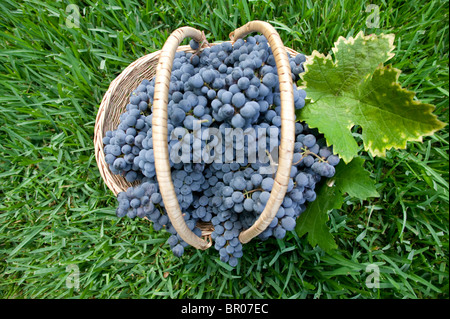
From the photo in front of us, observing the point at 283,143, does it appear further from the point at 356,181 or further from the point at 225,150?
the point at 356,181

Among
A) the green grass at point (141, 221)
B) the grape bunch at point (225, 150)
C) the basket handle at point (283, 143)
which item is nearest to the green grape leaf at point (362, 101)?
the grape bunch at point (225, 150)

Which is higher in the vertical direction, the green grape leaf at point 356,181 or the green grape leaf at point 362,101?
the green grape leaf at point 362,101

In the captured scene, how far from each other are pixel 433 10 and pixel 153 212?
1705 millimetres

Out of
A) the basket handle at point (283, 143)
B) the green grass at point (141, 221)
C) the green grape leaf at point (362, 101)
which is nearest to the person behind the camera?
the basket handle at point (283, 143)

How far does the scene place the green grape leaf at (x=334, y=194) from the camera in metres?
0.98

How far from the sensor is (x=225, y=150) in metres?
0.96

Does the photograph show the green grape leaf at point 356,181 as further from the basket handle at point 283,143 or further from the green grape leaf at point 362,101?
the basket handle at point 283,143

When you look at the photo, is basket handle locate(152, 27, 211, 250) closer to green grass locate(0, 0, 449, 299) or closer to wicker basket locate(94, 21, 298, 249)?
wicker basket locate(94, 21, 298, 249)

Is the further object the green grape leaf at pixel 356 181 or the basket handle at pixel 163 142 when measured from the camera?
the green grape leaf at pixel 356 181

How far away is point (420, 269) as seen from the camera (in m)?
1.23

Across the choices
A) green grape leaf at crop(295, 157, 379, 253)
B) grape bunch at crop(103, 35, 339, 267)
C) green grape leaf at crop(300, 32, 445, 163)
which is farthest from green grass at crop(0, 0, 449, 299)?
green grape leaf at crop(300, 32, 445, 163)

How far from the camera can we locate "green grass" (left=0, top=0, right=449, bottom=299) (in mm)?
1231

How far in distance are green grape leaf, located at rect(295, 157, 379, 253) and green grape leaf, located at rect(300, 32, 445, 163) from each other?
0.09 m

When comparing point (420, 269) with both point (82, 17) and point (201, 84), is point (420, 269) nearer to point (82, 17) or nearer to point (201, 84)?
point (201, 84)
